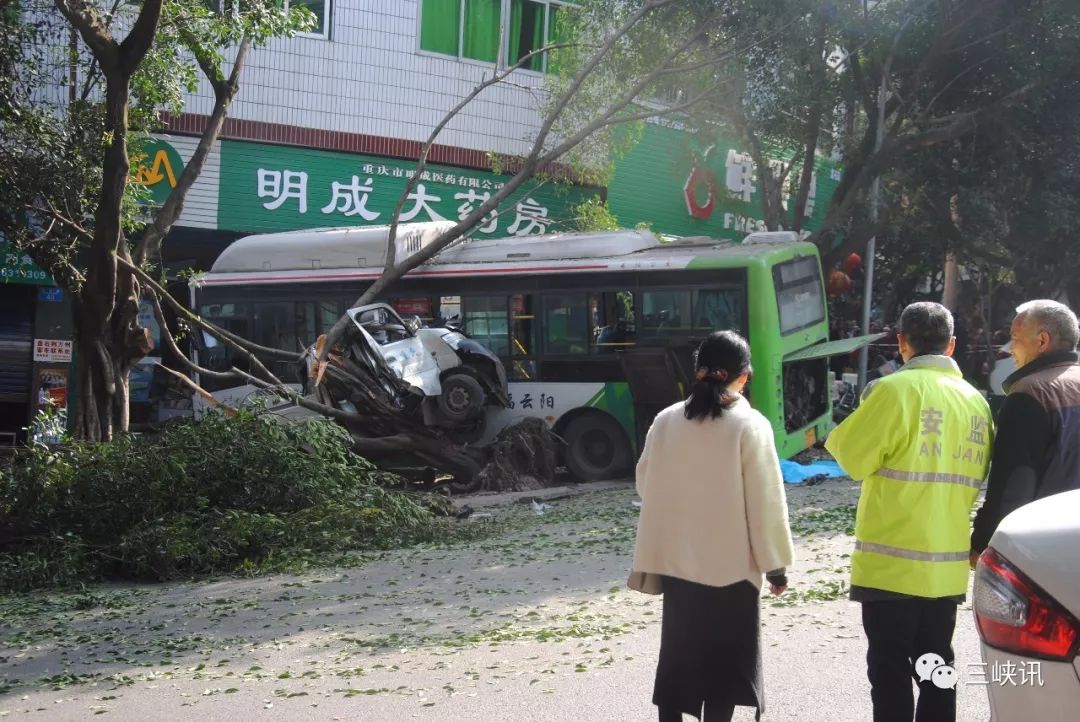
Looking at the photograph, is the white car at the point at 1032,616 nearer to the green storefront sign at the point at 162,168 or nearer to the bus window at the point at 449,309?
the bus window at the point at 449,309

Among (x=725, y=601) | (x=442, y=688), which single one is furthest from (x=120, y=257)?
(x=725, y=601)

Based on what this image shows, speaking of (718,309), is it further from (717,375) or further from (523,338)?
(717,375)

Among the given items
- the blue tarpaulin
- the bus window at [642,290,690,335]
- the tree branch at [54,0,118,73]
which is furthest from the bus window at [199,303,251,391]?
the blue tarpaulin

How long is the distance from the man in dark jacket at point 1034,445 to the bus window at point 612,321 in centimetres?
1055

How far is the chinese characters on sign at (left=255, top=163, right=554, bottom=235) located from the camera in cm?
1930

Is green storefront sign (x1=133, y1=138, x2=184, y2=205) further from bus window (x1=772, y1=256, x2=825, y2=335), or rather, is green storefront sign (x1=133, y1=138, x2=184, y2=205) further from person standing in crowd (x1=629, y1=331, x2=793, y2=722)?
person standing in crowd (x1=629, y1=331, x2=793, y2=722)

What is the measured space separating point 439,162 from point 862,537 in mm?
17321

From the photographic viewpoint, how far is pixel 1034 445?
4.08 meters

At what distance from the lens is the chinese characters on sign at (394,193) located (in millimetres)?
19297

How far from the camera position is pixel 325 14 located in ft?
63.8

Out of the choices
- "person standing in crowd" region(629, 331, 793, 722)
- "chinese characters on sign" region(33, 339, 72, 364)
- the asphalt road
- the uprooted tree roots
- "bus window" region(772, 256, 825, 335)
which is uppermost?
"bus window" region(772, 256, 825, 335)

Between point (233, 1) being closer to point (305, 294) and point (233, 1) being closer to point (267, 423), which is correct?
point (267, 423)

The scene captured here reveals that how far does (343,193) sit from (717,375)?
53.5ft

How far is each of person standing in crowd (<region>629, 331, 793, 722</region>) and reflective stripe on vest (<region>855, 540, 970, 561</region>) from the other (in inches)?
11.1
